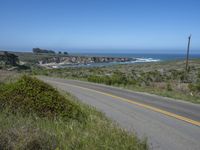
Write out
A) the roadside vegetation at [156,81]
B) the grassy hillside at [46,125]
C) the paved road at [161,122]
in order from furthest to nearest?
the roadside vegetation at [156,81] → the paved road at [161,122] → the grassy hillside at [46,125]

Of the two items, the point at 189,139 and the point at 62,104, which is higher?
the point at 62,104

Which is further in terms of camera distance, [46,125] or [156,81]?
[156,81]

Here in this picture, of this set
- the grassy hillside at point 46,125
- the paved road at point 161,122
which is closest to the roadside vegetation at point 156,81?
the paved road at point 161,122

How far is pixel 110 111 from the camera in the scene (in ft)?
40.1

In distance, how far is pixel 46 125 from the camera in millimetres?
7324

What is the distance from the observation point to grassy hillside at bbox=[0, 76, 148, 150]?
5.87 meters

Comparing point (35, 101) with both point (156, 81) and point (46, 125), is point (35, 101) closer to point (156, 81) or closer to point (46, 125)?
point (46, 125)

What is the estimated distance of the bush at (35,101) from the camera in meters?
8.60

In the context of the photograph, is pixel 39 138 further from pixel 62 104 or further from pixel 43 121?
pixel 62 104

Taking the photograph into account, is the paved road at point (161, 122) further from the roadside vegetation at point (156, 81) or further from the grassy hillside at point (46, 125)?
the roadside vegetation at point (156, 81)

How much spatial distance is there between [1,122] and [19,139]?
139cm

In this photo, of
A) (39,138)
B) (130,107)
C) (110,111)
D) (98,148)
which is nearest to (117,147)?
(98,148)

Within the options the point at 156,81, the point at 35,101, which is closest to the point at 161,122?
the point at 35,101

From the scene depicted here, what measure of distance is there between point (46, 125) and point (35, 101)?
5.93 ft
